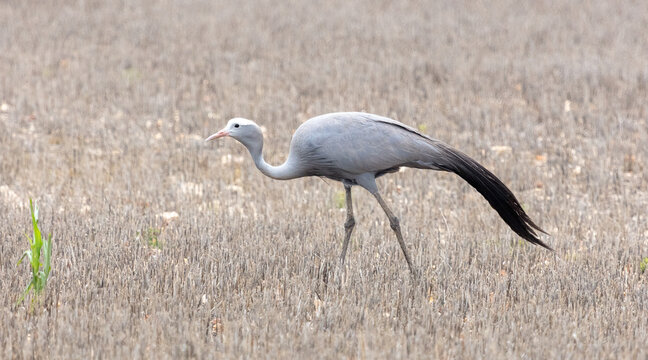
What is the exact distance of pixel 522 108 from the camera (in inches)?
419

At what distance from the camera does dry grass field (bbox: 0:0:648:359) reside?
4562mm

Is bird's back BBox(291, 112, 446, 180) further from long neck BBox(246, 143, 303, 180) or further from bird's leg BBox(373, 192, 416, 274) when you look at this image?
bird's leg BBox(373, 192, 416, 274)

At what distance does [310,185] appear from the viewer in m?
8.34

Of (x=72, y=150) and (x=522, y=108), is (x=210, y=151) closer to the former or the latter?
(x=72, y=150)

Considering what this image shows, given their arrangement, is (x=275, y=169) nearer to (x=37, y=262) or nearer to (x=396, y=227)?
(x=396, y=227)

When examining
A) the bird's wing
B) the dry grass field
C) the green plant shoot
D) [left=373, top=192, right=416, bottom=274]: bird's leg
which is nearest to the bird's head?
the bird's wing

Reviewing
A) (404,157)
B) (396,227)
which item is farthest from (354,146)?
(396,227)

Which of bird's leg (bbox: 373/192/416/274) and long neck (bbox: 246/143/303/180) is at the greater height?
long neck (bbox: 246/143/303/180)

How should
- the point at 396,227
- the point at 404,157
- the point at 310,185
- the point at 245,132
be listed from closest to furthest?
the point at 245,132, the point at 404,157, the point at 396,227, the point at 310,185

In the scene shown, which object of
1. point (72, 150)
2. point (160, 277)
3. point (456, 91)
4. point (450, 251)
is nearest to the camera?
point (160, 277)

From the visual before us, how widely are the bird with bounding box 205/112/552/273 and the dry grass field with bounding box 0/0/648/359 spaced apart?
1.77ft

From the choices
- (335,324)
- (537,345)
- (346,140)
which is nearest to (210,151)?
(346,140)

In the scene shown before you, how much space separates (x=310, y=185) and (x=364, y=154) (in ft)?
9.00

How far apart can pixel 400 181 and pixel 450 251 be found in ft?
7.76
